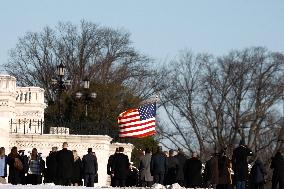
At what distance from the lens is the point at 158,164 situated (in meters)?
32.3

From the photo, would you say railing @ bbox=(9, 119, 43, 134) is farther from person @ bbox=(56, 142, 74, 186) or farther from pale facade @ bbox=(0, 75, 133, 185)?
person @ bbox=(56, 142, 74, 186)

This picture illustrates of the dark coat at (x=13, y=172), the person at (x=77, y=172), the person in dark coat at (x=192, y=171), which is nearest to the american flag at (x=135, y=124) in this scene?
the person in dark coat at (x=192, y=171)

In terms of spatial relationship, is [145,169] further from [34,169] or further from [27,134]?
[27,134]

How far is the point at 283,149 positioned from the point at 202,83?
22.2ft

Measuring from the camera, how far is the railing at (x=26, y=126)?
46.7 meters

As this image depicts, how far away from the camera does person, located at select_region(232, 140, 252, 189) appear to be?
31.7 metres

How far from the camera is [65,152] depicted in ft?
98.6

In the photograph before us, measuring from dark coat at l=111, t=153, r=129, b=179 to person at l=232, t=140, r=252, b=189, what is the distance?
301 centimetres

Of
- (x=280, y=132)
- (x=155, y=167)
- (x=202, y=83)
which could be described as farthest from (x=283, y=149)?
(x=155, y=167)

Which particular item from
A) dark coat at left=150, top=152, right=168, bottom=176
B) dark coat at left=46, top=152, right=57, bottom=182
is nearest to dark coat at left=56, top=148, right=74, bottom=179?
dark coat at left=46, top=152, right=57, bottom=182

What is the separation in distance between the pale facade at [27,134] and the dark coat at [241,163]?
14397 mm

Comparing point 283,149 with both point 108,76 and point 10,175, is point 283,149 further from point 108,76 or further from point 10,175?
point 10,175

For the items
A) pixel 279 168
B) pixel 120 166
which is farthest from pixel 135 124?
pixel 120 166

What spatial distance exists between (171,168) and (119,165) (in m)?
3.03
